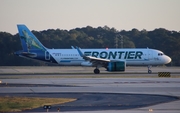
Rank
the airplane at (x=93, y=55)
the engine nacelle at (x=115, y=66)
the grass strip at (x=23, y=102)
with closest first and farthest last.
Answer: the grass strip at (x=23, y=102), the engine nacelle at (x=115, y=66), the airplane at (x=93, y=55)

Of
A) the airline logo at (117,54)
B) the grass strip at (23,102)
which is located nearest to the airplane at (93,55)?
the airline logo at (117,54)

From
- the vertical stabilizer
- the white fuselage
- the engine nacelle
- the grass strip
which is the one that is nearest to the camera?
the grass strip

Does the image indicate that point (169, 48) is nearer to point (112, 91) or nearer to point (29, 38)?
point (29, 38)

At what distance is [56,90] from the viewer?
2964cm

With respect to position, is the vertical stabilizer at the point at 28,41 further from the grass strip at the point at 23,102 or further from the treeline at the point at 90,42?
the treeline at the point at 90,42

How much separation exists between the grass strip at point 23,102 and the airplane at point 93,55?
2683 cm

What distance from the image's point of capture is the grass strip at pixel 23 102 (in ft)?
67.9

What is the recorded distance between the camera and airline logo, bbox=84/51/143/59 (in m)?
52.4

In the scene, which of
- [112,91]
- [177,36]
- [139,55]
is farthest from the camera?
[177,36]

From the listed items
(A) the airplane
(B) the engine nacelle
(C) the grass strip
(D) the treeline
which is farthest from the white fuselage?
(D) the treeline

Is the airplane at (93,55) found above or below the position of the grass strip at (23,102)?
above

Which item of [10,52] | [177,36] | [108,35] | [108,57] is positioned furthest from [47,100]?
[108,35]

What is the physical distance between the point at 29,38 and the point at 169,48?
4796 cm

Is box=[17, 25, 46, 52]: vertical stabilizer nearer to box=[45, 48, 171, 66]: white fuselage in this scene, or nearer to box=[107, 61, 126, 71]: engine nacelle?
box=[45, 48, 171, 66]: white fuselage
